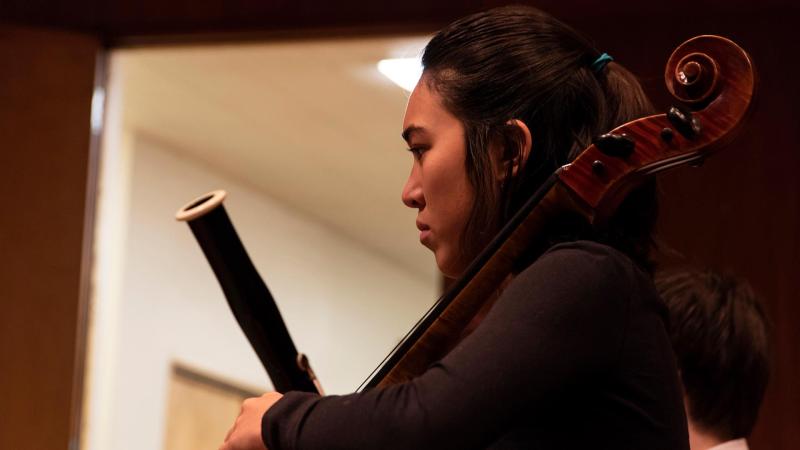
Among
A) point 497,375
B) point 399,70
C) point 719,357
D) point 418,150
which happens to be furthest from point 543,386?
point 399,70

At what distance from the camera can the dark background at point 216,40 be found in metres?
2.19

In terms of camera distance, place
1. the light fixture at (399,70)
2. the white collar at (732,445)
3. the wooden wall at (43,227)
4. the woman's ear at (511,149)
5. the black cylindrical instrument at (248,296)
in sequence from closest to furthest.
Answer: the woman's ear at (511,149) < the black cylindrical instrument at (248,296) < the white collar at (732,445) < the wooden wall at (43,227) < the light fixture at (399,70)

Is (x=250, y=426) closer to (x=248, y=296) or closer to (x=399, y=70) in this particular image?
(x=248, y=296)

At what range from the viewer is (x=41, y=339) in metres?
2.44

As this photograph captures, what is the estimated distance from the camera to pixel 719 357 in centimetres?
151

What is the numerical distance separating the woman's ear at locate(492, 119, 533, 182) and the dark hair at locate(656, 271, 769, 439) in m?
0.57

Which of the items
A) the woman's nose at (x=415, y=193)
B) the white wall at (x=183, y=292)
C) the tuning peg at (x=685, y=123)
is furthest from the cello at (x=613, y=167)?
the white wall at (x=183, y=292)

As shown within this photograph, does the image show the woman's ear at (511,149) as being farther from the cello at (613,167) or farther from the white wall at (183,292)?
the white wall at (183,292)

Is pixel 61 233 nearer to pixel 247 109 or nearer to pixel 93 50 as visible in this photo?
pixel 93 50

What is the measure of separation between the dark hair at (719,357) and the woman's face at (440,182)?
1.83 ft

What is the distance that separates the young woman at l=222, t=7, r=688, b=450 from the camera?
0.83 metres

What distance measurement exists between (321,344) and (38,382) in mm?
2581

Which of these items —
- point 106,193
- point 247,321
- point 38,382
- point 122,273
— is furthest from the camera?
point 122,273

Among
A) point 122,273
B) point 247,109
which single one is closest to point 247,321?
point 247,109
